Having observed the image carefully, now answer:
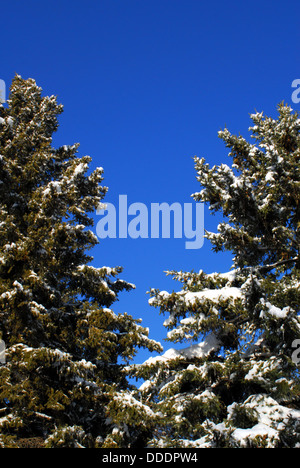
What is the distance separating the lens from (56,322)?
34.2 ft

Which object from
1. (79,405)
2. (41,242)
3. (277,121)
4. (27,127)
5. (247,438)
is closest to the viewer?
(247,438)

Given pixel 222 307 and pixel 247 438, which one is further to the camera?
pixel 222 307

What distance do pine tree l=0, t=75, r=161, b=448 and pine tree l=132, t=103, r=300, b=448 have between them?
1.01 meters

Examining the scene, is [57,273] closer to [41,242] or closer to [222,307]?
[41,242]

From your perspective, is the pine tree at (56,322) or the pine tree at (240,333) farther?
the pine tree at (56,322)

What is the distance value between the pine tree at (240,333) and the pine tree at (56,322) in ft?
3.30

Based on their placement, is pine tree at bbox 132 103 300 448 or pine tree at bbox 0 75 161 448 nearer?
pine tree at bbox 132 103 300 448

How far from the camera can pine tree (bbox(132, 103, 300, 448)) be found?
7.40 meters

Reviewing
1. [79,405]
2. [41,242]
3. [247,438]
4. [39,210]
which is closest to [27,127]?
[39,210]

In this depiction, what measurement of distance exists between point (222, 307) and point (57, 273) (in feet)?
16.8

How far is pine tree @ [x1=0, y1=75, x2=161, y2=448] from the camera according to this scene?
27.5ft

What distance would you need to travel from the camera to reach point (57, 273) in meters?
11.1

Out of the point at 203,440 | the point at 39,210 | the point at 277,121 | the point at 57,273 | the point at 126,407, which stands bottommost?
the point at 203,440

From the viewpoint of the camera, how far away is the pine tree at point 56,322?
8375mm
